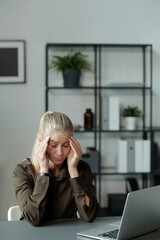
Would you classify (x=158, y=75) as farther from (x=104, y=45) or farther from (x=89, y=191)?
(x=89, y=191)

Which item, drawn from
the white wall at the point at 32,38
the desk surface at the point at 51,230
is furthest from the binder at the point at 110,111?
the desk surface at the point at 51,230

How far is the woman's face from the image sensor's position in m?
2.12

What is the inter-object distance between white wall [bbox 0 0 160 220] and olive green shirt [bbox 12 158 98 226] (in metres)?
2.12

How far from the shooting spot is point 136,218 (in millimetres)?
1659

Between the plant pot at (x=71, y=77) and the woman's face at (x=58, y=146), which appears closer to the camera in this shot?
the woman's face at (x=58, y=146)

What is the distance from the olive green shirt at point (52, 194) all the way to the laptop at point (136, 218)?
10.0 inches

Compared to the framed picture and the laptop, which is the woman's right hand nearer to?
the laptop

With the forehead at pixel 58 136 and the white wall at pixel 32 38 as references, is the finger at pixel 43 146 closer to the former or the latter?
the forehead at pixel 58 136

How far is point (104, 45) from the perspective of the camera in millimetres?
4238

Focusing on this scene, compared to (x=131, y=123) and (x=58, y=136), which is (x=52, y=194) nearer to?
(x=58, y=136)

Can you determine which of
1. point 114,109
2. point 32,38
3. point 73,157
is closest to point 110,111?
point 114,109

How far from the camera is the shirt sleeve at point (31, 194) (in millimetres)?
1936

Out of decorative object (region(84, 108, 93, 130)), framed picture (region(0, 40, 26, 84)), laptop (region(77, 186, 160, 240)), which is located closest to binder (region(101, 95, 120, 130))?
decorative object (region(84, 108, 93, 130))

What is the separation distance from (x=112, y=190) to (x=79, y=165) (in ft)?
7.42
